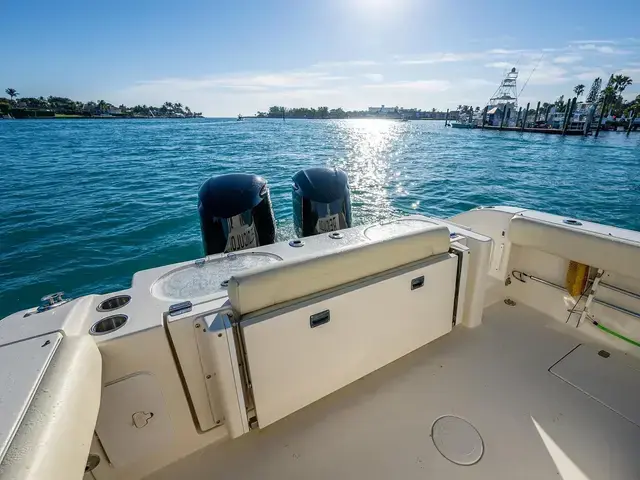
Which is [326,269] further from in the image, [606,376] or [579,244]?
[606,376]

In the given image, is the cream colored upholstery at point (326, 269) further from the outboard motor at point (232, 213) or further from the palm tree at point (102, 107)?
the palm tree at point (102, 107)

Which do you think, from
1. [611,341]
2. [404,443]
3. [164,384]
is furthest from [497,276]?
[164,384]

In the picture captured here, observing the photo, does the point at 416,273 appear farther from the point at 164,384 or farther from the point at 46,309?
the point at 46,309

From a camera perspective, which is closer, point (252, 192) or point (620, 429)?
point (620, 429)

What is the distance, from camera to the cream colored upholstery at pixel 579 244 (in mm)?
1840

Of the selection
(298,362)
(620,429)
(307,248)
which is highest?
(307,248)

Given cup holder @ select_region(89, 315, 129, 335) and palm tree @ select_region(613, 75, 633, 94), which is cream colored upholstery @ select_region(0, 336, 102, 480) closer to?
cup holder @ select_region(89, 315, 129, 335)

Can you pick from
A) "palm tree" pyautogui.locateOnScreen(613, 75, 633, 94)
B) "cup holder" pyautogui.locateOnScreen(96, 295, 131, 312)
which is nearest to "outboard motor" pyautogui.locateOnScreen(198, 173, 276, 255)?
"cup holder" pyautogui.locateOnScreen(96, 295, 131, 312)

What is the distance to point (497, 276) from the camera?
8.73 feet

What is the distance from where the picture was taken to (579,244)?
6.65 ft

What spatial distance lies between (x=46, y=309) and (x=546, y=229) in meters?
2.99

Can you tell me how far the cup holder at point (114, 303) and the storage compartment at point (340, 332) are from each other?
62cm

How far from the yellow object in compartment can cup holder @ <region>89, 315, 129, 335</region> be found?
283cm

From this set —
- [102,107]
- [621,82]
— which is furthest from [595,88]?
[102,107]
